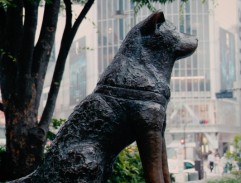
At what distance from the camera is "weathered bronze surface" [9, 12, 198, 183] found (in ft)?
13.2

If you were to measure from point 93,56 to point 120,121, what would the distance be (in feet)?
208

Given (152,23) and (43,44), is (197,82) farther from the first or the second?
(152,23)

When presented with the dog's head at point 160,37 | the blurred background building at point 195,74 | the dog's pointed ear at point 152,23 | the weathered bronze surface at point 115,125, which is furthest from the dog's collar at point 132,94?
the blurred background building at point 195,74

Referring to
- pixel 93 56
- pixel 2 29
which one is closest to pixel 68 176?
pixel 2 29

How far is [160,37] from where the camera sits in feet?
14.1

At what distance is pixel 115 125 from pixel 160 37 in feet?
2.71

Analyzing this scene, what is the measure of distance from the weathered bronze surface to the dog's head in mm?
22

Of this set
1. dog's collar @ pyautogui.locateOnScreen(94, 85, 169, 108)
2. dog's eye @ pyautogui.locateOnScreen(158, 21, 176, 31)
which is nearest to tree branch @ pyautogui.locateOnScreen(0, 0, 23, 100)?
dog's eye @ pyautogui.locateOnScreen(158, 21, 176, 31)

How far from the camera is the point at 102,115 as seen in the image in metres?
4.07

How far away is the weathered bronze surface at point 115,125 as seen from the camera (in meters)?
4.03

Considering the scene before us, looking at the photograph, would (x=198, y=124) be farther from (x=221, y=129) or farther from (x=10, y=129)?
(x=10, y=129)

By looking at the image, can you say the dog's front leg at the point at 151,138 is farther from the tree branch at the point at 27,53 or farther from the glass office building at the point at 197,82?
the glass office building at the point at 197,82

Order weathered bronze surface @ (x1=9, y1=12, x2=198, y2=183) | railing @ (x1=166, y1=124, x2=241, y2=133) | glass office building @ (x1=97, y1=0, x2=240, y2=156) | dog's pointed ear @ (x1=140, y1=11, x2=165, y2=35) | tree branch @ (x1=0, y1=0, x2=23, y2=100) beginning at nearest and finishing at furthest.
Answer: weathered bronze surface @ (x1=9, y1=12, x2=198, y2=183) < dog's pointed ear @ (x1=140, y1=11, x2=165, y2=35) < tree branch @ (x1=0, y1=0, x2=23, y2=100) < railing @ (x1=166, y1=124, x2=241, y2=133) < glass office building @ (x1=97, y1=0, x2=240, y2=156)

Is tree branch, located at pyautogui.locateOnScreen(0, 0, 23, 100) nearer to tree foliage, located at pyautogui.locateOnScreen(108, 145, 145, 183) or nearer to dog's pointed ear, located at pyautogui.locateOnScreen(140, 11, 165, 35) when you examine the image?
tree foliage, located at pyautogui.locateOnScreen(108, 145, 145, 183)
